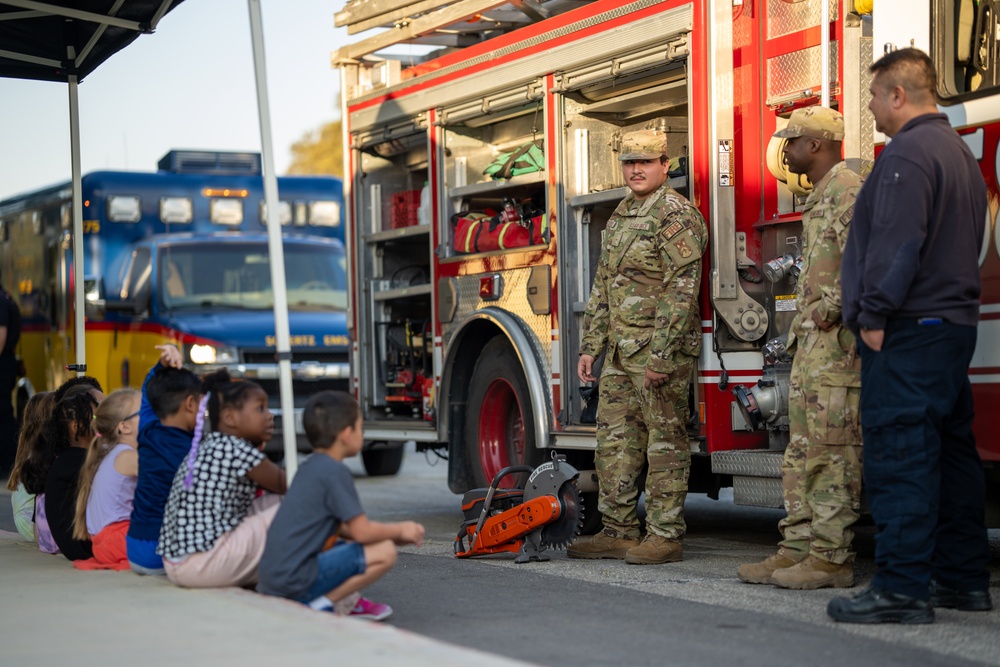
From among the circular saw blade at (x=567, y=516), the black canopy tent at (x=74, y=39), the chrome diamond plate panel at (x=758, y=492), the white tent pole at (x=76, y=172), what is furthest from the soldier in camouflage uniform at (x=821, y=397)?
the white tent pole at (x=76, y=172)

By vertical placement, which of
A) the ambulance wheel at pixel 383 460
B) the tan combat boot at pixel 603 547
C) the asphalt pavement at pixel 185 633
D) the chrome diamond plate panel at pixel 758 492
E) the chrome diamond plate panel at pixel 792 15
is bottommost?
the ambulance wheel at pixel 383 460

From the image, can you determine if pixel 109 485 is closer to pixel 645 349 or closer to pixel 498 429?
pixel 645 349

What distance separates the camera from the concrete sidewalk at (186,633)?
4480 millimetres

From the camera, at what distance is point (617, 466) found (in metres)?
7.68

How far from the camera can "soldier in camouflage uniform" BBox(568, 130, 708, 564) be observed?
7336 mm

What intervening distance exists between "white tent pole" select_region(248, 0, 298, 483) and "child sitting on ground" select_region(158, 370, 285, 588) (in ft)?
0.96

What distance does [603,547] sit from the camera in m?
7.71

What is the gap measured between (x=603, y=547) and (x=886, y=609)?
8.02 feet

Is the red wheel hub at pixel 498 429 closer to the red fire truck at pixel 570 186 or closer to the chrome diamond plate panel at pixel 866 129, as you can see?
the red fire truck at pixel 570 186

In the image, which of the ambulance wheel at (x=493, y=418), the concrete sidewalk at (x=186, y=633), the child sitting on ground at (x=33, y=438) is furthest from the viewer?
the ambulance wheel at (x=493, y=418)

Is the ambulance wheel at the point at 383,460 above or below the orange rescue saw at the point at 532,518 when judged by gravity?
below

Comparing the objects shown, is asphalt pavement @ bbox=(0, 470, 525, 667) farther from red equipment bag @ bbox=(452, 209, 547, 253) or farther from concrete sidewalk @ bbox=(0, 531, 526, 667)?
red equipment bag @ bbox=(452, 209, 547, 253)

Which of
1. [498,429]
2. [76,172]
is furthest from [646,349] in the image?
[76,172]

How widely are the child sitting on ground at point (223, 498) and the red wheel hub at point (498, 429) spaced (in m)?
3.54
